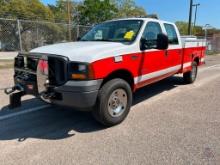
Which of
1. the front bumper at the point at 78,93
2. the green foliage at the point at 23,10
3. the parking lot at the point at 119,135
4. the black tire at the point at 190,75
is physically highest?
the green foliage at the point at 23,10

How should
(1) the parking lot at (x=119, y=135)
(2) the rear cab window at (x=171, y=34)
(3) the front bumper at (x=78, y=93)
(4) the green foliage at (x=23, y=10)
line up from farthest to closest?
(4) the green foliage at (x=23, y=10)
(2) the rear cab window at (x=171, y=34)
(3) the front bumper at (x=78, y=93)
(1) the parking lot at (x=119, y=135)

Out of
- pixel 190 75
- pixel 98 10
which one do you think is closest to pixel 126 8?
pixel 98 10

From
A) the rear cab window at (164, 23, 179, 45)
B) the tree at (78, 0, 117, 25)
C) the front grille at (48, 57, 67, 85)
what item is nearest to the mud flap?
the front grille at (48, 57, 67, 85)

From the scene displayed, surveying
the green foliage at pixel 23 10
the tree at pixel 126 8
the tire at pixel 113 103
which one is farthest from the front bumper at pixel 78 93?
A: the tree at pixel 126 8

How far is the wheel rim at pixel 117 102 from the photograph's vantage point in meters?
4.22

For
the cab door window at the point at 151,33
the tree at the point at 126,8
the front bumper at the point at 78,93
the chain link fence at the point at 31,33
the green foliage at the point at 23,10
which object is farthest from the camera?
the tree at the point at 126,8

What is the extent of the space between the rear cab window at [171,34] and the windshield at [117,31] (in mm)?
1274

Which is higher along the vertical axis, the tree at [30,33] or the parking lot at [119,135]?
the tree at [30,33]

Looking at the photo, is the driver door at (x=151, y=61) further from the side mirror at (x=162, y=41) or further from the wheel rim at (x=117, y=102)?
the wheel rim at (x=117, y=102)

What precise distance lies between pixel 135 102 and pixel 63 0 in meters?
55.3

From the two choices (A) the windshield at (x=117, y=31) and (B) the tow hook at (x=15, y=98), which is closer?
(B) the tow hook at (x=15, y=98)

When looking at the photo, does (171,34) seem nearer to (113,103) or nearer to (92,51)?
(113,103)

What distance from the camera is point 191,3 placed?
883 inches

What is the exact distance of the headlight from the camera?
144 inches
